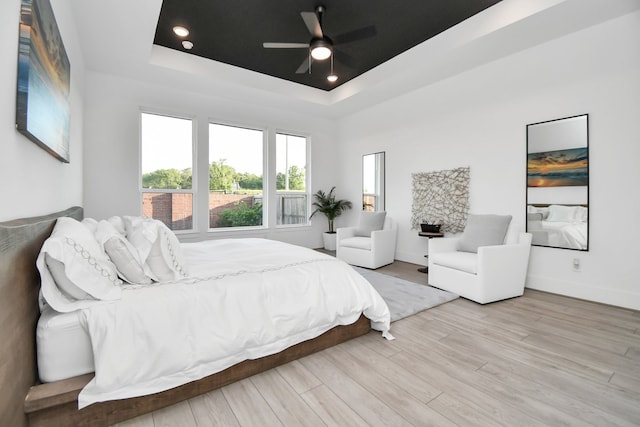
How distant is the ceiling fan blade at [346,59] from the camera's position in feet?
13.1

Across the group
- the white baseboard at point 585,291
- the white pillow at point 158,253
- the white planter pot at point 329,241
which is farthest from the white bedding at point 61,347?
the white planter pot at point 329,241

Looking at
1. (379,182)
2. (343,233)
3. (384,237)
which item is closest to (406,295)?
(384,237)

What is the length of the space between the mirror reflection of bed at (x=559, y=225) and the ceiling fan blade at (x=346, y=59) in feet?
10.4

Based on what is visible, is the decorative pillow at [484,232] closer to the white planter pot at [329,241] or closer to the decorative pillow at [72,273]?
the white planter pot at [329,241]

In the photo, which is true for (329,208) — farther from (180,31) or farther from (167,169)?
(180,31)

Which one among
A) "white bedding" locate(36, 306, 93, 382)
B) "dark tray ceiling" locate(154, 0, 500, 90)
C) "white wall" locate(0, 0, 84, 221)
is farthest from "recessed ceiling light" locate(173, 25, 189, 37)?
"white bedding" locate(36, 306, 93, 382)

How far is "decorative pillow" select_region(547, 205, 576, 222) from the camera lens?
3.18 metres

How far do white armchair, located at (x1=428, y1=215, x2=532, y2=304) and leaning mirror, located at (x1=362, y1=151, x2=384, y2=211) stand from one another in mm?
2215

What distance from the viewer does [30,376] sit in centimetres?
123

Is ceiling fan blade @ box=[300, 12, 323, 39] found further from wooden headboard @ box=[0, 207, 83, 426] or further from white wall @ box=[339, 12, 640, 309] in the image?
wooden headboard @ box=[0, 207, 83, 426]

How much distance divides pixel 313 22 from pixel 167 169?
10.8 feet

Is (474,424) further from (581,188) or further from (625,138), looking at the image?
(625,138)

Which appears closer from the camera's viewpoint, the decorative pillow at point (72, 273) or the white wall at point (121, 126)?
the decorative pillow at point (72, 273)

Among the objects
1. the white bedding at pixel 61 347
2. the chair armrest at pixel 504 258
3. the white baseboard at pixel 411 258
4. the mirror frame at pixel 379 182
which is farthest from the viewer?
the mirror frame at pixel 379 182
